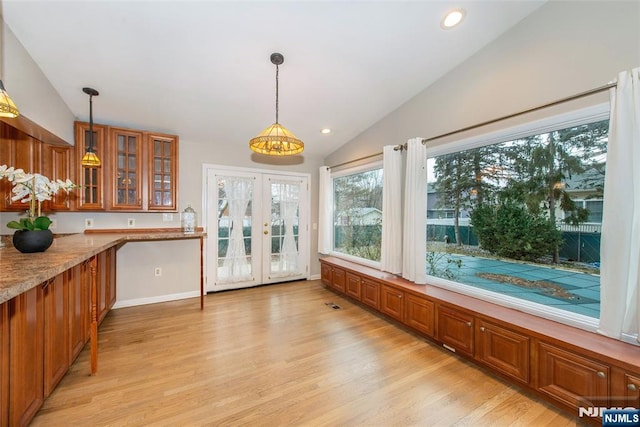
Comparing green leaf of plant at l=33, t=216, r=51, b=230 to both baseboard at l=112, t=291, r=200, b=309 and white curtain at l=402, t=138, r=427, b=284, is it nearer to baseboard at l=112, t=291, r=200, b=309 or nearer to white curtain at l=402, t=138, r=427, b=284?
baseboard at l=112, t=291, r=200, b=309

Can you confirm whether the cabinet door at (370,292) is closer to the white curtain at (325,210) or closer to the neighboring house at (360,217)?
the neighboring house at (360,217)

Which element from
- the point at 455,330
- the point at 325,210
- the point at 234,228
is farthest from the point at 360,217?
the point at 455,330

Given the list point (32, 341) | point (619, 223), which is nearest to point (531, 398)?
point (619, 223)

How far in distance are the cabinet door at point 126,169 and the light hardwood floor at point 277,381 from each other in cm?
152

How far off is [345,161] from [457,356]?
3.25m

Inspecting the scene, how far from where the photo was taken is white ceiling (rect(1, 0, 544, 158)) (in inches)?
83.0

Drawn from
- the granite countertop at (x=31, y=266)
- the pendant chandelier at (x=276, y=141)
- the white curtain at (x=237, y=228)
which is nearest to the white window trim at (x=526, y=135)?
the pendant chandelier at (x=276, y=141)

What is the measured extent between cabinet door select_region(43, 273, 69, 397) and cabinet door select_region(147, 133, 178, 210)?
1.78m

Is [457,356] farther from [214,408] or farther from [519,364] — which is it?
[214,408]

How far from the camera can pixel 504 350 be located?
2.13 metres

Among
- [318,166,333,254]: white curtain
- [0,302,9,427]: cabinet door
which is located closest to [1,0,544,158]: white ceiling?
[318,166,333,254]: white curtain

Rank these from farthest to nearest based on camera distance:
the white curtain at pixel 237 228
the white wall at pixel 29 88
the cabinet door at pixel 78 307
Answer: the white curtain at pixel 237 228
the cabinet door at pixel 78 307
the white wall at pixel 29 88

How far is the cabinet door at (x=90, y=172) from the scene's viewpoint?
323 cm

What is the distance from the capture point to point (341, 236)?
502cm
